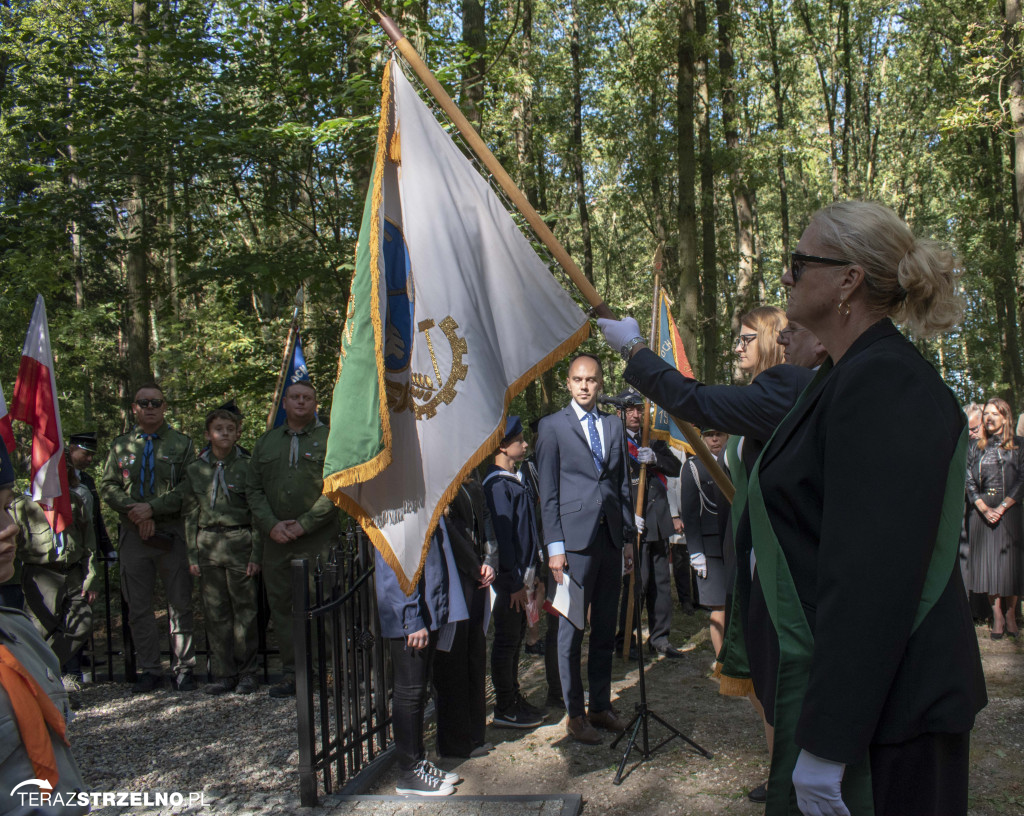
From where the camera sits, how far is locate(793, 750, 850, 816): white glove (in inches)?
67.5

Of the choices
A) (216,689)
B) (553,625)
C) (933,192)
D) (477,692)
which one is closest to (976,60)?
(553,625)

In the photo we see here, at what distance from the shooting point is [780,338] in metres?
3.57

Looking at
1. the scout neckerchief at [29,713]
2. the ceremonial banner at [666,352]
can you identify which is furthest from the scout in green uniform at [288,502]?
the scout neckerchief at [29,713]

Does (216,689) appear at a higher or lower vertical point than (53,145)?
lower

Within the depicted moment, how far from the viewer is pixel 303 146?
10039mm

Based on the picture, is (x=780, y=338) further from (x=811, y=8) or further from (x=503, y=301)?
(x=811, y=8)

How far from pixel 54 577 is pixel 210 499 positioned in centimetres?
131

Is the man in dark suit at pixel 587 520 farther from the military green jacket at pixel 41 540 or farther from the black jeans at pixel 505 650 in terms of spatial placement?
the military green jacket at pixel 41 540

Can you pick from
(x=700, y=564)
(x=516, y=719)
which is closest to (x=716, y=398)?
(x=516, y=719)

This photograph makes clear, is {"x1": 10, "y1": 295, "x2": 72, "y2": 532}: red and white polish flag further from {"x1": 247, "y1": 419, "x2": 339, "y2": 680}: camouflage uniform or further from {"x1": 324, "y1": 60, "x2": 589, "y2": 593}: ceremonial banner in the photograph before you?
{"x1": 324, "y1": 60, "x2": 589, "y2": 593}: ceremonial banner

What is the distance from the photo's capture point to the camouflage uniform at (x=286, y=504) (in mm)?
6953

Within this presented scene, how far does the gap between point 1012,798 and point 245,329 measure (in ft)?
46.4

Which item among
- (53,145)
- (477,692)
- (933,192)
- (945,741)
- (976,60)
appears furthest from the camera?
(933,192)

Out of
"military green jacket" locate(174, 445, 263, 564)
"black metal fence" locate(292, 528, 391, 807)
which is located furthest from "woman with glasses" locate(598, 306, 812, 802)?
"military green jacket" locate(174, 445, 263, 564)
